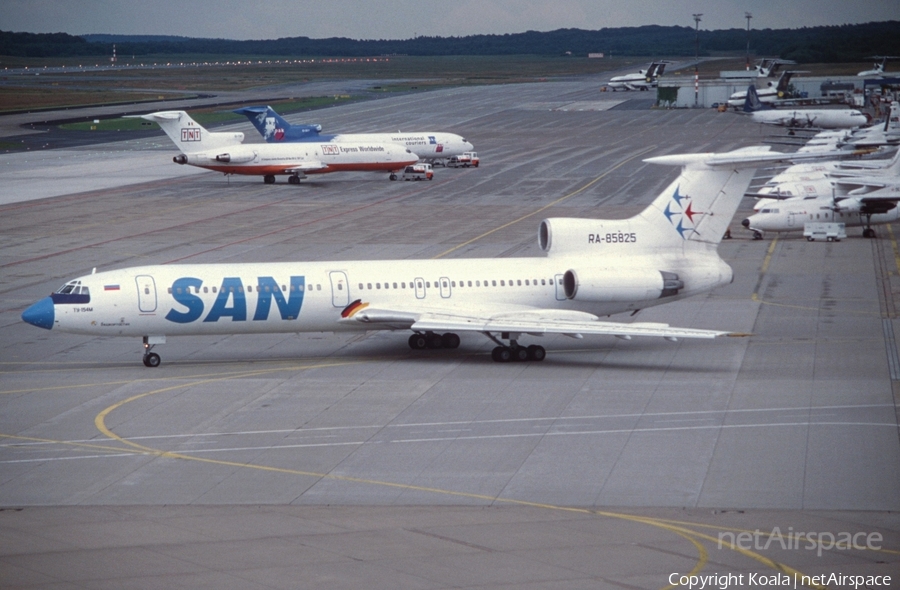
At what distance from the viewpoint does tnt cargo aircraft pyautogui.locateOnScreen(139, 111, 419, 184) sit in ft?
274

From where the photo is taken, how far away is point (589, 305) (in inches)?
1417

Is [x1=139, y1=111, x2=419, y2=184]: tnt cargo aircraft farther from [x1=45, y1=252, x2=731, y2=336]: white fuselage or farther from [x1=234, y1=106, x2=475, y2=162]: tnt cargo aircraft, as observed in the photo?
[x1=45, y1=252, x2=731, y2=336]: white fuselage

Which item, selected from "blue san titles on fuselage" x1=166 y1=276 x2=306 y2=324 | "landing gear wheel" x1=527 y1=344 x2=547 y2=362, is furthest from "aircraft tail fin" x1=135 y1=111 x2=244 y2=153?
"landing gear wheel" x1=527 y1=344 x2=547 y2=362

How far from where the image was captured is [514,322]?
111 feet

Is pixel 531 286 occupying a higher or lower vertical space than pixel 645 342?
higher

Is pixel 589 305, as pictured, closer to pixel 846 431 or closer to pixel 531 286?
pixel 531 286

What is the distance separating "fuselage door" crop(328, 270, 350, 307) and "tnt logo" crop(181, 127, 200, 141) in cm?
5146

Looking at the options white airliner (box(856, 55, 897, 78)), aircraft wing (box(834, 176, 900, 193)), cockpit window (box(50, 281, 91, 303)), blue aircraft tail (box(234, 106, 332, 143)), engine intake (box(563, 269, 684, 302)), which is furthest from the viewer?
white airliner (box(856, 55, 897, 78))

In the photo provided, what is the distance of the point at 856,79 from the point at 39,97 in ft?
409

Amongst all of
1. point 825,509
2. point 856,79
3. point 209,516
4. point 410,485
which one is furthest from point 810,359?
point 856,79

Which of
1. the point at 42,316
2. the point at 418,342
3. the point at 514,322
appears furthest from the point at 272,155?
the point at 514,322

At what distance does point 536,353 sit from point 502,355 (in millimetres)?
1086

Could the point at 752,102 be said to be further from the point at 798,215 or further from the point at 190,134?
the point at 798,215

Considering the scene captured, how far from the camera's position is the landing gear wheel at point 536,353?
3488 centimetres
